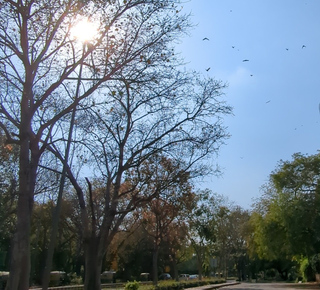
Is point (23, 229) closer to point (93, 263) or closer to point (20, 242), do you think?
point (20, 242)

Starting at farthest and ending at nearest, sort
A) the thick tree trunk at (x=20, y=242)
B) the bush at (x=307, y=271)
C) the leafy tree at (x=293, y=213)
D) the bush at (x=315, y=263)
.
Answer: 1. the bush at (x=307, y=271)
2. the bush at (x=315, y=263)
3. the leafy tree at (x=293, y=213)
4. the thick tree trunk at (x=20, y=242)

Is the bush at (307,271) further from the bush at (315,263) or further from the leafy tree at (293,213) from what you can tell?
the leafy tree at (293,213)

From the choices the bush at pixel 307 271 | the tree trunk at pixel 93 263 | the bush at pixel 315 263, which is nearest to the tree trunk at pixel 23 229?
the tree trunk at pixel 93 263

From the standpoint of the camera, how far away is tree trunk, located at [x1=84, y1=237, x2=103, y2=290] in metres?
20.7

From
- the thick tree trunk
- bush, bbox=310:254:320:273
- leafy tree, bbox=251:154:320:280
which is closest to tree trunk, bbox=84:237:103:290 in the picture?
the thick tree trunk

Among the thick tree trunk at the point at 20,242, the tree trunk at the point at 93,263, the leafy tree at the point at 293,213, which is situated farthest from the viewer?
the leafy tree at the point at 293,213

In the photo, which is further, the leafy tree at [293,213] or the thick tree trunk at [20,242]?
the leafy tree at [293,213]

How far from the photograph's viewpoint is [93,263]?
20.9m

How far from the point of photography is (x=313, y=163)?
40.4m

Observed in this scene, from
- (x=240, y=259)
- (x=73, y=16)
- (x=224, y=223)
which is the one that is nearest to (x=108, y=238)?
(x=73, y=16)

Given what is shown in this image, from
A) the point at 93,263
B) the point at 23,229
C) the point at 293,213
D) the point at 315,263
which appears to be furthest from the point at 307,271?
the point at 23,229

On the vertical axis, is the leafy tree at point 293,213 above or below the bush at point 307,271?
above

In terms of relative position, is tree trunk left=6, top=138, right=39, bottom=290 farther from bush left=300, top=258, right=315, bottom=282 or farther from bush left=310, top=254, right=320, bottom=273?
bush left=300, top=258, right=315, bottom=282

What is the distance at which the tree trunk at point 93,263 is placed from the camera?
20.7m
